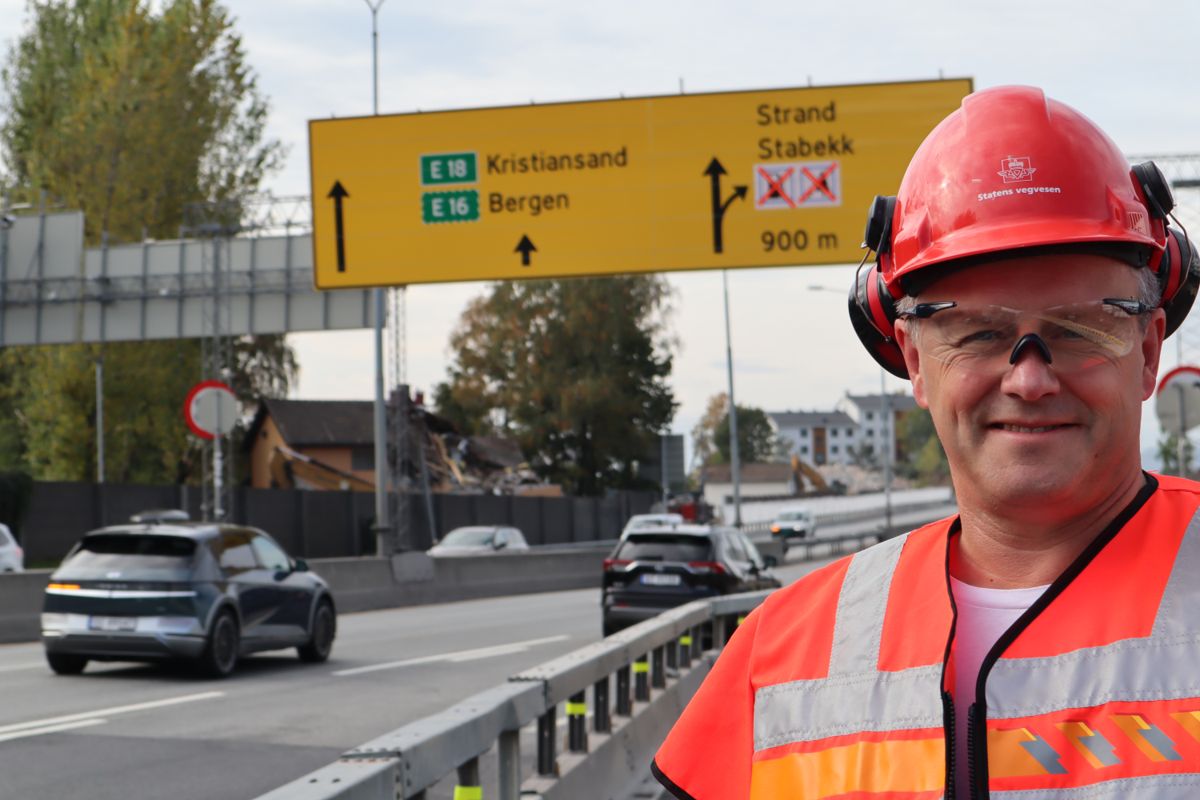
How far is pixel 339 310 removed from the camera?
1340 inches

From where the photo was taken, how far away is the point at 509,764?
6473mm

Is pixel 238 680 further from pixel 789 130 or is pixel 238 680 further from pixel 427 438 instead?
pixel 427 438

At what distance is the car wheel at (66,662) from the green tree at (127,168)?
38872 mm

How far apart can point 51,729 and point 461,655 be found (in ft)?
25.1

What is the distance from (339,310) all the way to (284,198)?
338 cm

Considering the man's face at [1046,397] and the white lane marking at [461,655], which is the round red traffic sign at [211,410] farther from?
the man's face at [1046,397]

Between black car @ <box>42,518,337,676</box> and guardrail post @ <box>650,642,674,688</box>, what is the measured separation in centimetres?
581

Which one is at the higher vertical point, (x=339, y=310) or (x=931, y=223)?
(x=339, y=310)

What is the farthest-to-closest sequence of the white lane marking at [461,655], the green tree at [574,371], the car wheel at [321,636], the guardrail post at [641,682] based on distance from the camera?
the green tree at [574,371], the car wheel at [321,636], the white lane marking at [461,655], the guardrail post at [641,682]

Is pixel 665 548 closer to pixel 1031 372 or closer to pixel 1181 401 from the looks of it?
pixel 1181 401

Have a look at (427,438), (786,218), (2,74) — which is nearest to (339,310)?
(786,218)

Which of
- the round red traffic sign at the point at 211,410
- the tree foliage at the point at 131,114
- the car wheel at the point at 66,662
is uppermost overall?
the tree foliage at the point at 131,114

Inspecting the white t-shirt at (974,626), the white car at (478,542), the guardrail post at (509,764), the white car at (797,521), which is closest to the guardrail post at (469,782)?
the guardrail post at (509,764)

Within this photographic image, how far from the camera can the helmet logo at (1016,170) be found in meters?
2.15
